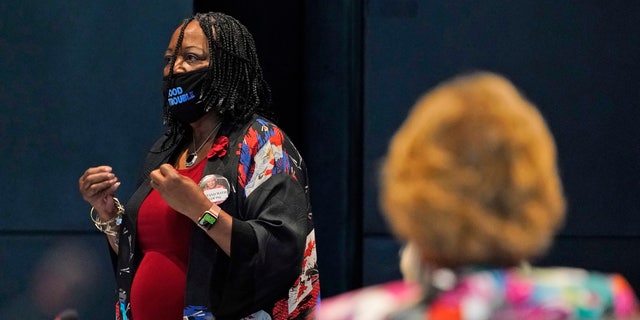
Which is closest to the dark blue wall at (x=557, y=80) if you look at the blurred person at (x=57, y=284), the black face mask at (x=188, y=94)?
the blurred person at (x=57, y=284)

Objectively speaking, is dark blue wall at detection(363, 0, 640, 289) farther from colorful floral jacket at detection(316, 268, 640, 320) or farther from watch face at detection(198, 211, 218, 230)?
colorful floral jacket at detection(316, 268, 640, 320)

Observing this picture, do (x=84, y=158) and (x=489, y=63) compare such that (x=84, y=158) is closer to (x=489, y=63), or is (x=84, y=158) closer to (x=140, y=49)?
(x=140, y=49)

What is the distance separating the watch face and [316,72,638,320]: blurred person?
1.27 m

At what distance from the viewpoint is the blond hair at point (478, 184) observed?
1.24 meters

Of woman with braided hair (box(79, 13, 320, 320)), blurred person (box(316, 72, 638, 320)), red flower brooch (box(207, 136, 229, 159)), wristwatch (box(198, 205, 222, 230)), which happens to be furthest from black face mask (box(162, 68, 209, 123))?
blurred person (box(316, 72, 638, 320))

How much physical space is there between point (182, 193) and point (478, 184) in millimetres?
1389

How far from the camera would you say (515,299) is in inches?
48.5

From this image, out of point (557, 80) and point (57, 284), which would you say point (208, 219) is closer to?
point (57, 284)

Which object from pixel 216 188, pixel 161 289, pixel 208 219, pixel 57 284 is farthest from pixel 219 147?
pixel 57 284

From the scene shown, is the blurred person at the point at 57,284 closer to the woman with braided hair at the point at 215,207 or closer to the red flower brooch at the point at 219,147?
the woman with braided hair at the point at 215,207

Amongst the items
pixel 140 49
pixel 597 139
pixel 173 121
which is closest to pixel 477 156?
pixel 173 121

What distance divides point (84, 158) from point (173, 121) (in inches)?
41.7

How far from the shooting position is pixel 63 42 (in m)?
3.91

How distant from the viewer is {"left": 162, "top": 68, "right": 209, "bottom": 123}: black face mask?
281 centimetres
